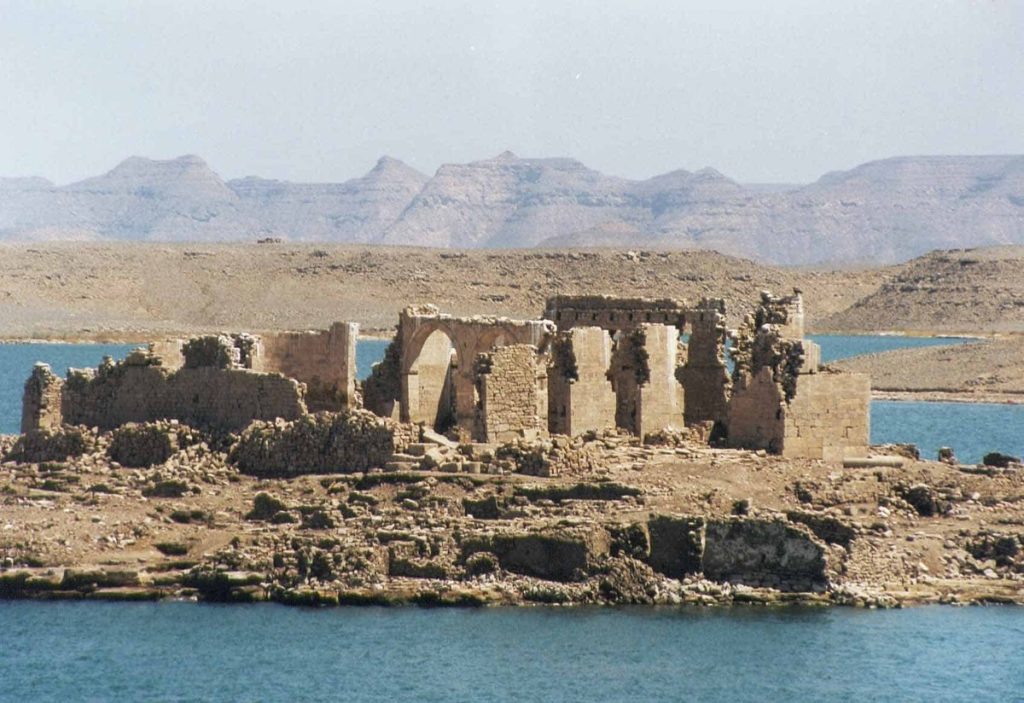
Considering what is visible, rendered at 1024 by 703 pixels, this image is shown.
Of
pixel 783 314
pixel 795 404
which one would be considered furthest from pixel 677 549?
pixel 783 314

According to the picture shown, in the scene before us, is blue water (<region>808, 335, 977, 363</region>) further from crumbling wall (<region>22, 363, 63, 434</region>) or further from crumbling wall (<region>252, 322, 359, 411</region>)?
crumbling wall (<region>22, 363, 63, 434</region>)

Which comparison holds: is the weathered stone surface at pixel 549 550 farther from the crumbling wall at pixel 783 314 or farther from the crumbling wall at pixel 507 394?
the crumbling wall at pixel 783 314

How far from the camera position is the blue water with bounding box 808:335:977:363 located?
104125 mm

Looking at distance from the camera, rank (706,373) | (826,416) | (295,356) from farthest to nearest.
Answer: (295,356)
(706,373)
(826,416)

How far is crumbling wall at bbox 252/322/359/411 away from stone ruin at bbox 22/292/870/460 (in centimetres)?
2

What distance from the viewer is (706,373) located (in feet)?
128

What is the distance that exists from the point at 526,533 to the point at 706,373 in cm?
827

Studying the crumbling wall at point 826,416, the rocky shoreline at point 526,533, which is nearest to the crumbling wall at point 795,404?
the crumbling wall at point 826,416

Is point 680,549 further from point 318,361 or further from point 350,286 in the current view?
point 350,286

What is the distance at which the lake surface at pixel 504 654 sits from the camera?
93.4 feet

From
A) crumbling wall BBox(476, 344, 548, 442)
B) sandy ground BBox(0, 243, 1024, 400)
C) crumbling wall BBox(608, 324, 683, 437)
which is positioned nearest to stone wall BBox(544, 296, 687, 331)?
crumbling wall BBox(608, 324, 683, 437)

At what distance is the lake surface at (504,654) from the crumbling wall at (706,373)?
307 inches

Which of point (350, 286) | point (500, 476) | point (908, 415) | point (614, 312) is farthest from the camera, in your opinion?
point (350, 286)

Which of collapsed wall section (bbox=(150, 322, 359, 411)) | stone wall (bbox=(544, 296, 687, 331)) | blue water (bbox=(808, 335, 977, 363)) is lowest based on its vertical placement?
blue water (bbox=(808, 335, 977, 363))
